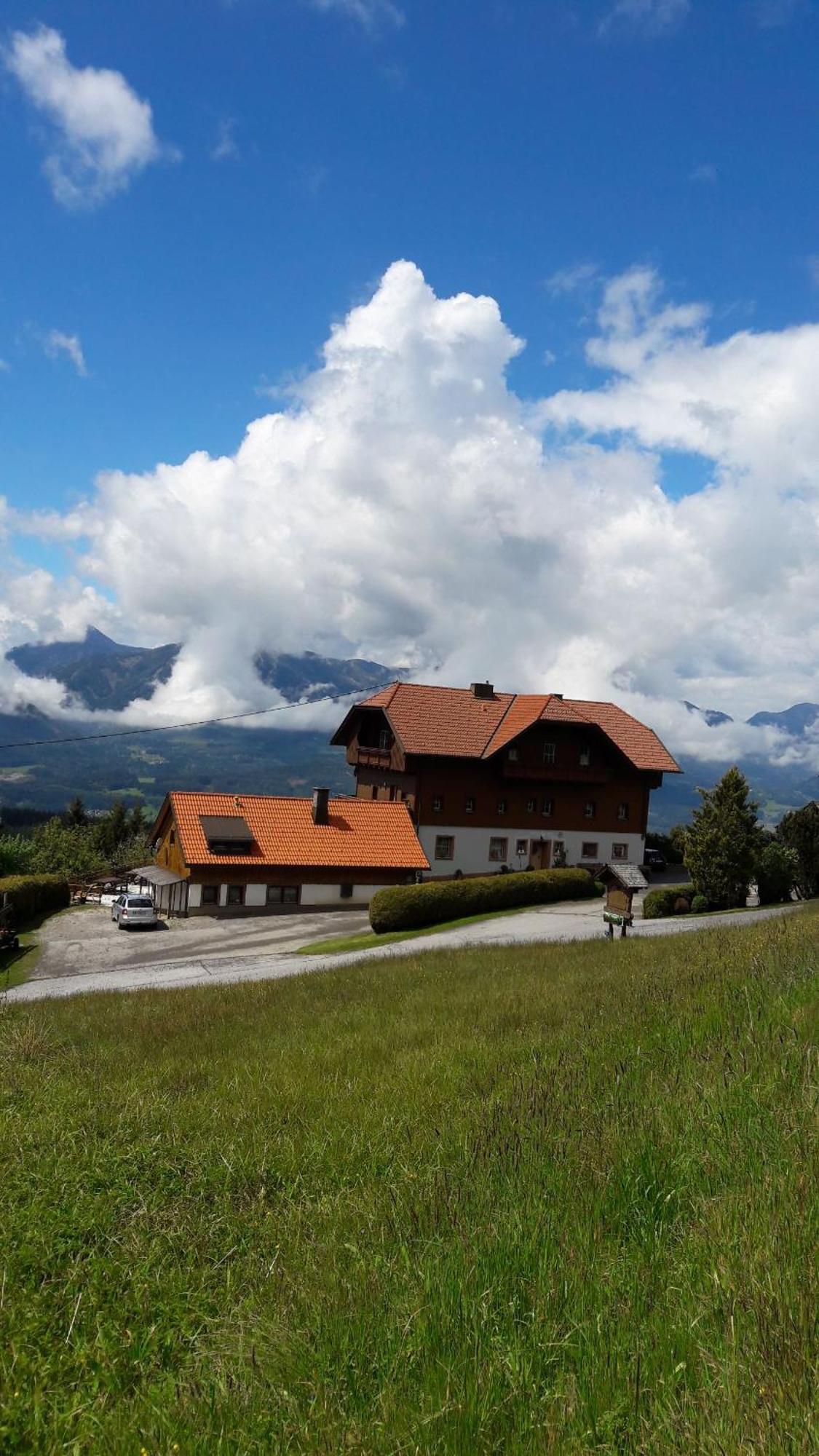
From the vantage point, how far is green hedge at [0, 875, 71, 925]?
4156 centimetres

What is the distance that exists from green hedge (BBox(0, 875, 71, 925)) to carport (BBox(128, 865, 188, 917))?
12.6 ft

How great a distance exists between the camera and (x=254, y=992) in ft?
58.3

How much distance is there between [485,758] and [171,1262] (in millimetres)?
47158

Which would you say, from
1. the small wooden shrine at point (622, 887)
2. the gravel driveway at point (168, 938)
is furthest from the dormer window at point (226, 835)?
the small wooden shrine at point (622, 887)

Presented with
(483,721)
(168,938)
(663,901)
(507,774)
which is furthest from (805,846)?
(168,938)

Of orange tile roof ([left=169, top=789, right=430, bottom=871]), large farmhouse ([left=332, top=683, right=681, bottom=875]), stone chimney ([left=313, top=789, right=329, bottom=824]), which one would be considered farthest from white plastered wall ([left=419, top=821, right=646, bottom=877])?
stone chimney ([left=313, top=789, right=329, bottom=824])

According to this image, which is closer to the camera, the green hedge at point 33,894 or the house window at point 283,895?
the green hedge at point 33,894

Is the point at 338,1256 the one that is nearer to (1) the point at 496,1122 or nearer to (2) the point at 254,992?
(1) the point at 496,1122

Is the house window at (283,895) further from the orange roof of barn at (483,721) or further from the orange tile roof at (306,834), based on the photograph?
the orange roof of barn at (483,721)

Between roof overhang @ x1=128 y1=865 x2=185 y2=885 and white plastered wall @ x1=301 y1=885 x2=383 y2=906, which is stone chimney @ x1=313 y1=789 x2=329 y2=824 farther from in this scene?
roof overhang @ x1=128 y1=865 x2=185 y2=885

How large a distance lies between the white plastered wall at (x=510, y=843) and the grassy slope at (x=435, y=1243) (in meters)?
42.7

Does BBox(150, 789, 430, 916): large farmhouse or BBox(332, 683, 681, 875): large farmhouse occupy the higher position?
BBox(332, 683, 681, 875): large farmhouse

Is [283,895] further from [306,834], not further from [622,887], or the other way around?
[622,887]

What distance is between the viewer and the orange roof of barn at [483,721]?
171 feet
